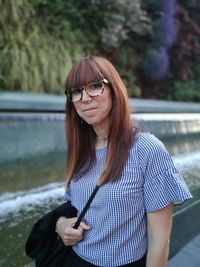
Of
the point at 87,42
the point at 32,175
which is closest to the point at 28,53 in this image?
the point at 87,42

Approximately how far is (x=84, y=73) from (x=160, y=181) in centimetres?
47

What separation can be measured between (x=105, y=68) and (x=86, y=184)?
425 mm

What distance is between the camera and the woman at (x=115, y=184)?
66.1 inches

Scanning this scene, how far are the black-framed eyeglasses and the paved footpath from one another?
5.69 feet

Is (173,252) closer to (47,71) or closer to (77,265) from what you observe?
(77,265)

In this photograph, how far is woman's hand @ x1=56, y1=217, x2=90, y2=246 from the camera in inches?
70.0

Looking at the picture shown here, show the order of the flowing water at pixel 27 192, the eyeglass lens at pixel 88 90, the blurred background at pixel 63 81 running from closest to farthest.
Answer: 1. the eyeglass lens at pixel 88 90
2. the flowing water at pixel 27 192
3. the blurred background at pixel 63 81

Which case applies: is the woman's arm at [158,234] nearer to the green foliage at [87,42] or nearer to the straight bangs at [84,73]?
the straight bangs at [84,73]

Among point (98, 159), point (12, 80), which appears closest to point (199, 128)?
point (12, 80)

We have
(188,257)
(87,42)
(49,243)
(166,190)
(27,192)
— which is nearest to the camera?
(166,190)

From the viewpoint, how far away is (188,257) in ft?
11.0

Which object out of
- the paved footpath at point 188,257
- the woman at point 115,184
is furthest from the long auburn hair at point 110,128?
the paved footpath at point 188,257

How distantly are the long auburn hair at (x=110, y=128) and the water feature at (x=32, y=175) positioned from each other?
2.95 feet

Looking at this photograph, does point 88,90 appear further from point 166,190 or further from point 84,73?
point 166,190
